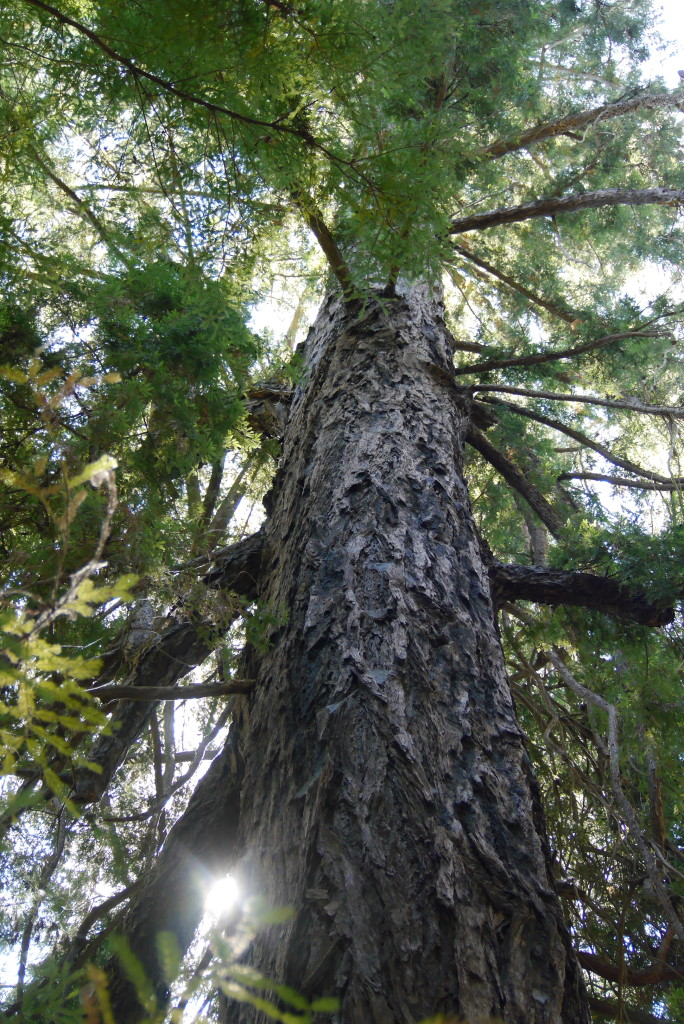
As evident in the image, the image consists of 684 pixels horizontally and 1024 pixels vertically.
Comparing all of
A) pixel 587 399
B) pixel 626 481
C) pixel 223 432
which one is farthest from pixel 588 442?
pixel 223 432

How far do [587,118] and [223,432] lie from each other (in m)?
4.78

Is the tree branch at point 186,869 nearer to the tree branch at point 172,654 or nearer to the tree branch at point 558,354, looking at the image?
the tree branch at point 172,654

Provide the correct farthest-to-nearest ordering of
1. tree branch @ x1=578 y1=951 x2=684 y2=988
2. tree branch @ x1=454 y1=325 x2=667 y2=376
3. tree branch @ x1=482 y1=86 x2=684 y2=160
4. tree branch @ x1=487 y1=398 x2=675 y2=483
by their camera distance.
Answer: tree branch @ x1=482 y1=86 x2=684 y2=160 → tree branch @ x1=454 y1=325 x2=667 y2=376 → tree branch @ x1=487 y1=398 x2=675 y2=483 → tree branch @ x1=578 y1=951 x2=684 y2=988

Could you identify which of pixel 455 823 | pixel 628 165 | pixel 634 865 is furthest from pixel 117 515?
pixel 628 165

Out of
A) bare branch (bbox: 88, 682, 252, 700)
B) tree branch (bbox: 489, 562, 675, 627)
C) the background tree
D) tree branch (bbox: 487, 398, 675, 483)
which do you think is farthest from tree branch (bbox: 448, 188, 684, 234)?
bare branch (bbox: 88, 682, 252, 700)

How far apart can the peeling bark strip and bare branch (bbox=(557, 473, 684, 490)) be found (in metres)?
1.63

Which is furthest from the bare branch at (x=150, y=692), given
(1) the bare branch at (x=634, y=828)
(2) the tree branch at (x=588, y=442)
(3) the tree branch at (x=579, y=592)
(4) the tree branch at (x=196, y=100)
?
(2) the tree branch at (x=588, y=442)

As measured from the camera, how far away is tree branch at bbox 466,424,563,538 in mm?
3938

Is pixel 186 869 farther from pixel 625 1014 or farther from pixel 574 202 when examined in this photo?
pixel 574 202

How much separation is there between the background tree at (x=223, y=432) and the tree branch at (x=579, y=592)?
0.04 ft

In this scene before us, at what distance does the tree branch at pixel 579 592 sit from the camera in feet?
9.50

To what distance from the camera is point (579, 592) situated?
298 centimetres

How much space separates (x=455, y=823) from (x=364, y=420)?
1740 millimetres

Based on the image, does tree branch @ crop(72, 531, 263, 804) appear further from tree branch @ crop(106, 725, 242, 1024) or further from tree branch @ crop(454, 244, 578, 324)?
tree branch @ crop(454, 244, 578, 324)
